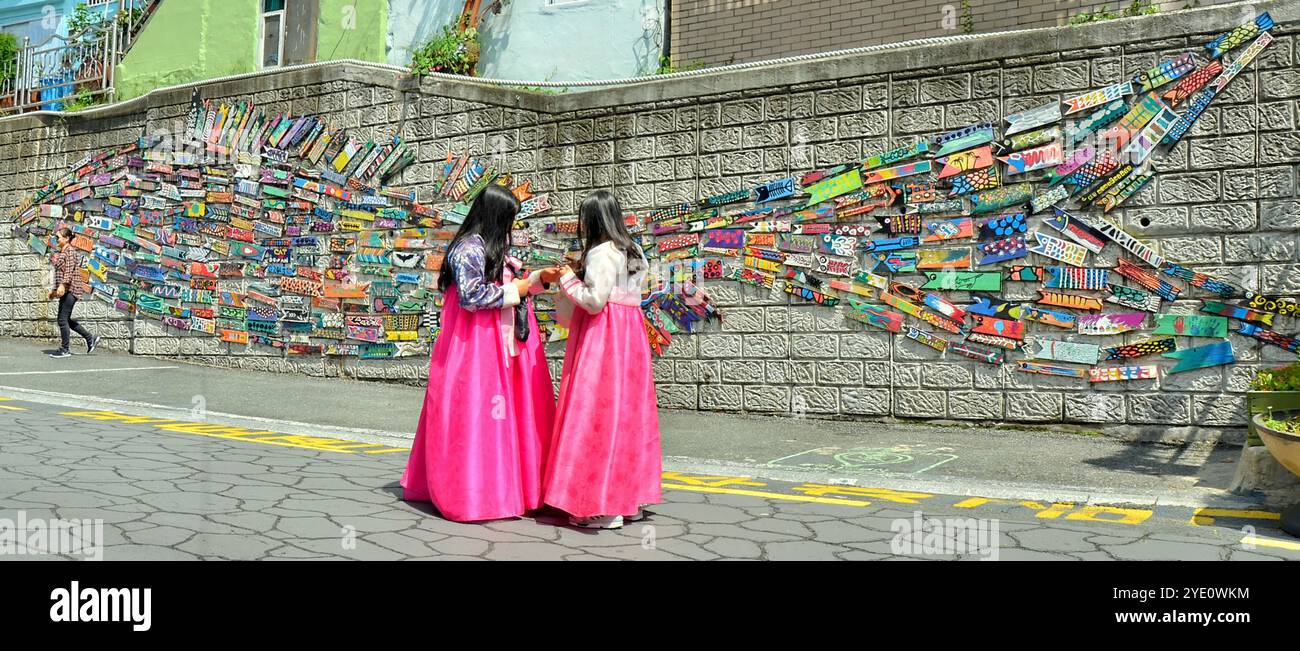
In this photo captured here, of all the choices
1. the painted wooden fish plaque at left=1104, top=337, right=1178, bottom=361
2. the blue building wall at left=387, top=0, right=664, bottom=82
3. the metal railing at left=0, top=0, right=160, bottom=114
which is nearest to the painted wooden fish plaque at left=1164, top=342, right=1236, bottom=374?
the painted wooden fish plaque at left=1104, top=337, right=1178, bottom=361

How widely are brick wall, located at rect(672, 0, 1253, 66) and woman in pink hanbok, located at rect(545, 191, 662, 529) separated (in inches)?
286

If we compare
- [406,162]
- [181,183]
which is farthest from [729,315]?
[181,183]

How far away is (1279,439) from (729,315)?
5587mm

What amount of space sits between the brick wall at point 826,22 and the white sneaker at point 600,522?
312 inches

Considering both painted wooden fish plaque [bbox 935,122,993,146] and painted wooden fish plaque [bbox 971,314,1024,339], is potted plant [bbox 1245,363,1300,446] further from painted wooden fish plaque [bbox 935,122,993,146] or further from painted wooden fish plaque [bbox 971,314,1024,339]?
painted wooden fish plaque [bbox 935,122,993,146]

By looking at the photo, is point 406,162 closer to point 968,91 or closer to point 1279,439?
point 968,91

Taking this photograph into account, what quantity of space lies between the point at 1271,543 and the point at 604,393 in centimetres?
335

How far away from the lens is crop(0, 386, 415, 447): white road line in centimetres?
895

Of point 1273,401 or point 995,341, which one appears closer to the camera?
point 1273,401

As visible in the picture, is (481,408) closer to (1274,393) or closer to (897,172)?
(1274,393)

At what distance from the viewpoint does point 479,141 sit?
12.0 metres

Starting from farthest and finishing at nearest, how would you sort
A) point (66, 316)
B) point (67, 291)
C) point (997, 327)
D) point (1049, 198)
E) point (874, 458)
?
point (67, 291) < point (66, 316) < point (997, 327) < point (1049, 198) < point (874, 458)

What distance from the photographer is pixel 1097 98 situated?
8891 millimetres

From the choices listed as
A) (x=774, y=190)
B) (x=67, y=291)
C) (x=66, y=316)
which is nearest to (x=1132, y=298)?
(x=774, y=190)
